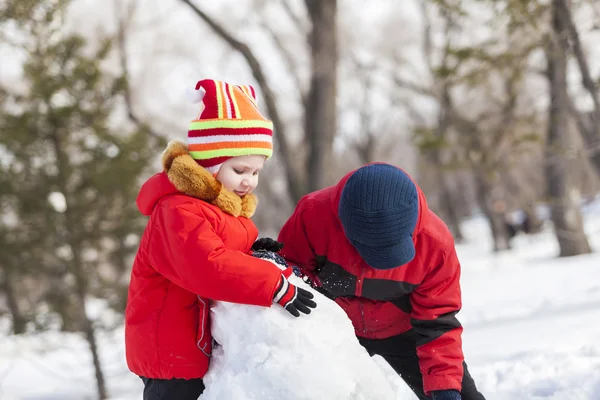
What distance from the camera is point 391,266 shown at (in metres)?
2.24

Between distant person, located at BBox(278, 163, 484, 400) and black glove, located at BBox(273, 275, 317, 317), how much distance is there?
0.41 meters

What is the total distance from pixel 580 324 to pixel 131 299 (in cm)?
414

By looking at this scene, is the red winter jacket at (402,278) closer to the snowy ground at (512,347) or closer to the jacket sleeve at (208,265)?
the jacket sleeve at (208,265)

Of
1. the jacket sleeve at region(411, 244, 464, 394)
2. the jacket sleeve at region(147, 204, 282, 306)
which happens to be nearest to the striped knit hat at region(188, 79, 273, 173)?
the jacket sleeve at region(147, 204, 282, 306)

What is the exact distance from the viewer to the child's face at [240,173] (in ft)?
6.95

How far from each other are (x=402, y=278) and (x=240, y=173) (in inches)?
36.5

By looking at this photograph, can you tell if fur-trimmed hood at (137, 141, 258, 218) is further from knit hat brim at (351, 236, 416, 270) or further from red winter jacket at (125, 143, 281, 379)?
knit hat brim at (351, 236, 416, 270)

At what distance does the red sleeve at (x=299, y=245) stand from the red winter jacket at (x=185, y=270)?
0.42 m

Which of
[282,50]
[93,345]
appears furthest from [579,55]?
[282,50]

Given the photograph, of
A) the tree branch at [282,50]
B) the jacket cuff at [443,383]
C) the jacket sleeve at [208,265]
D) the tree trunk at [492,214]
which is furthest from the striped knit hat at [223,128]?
the tree trunk at [492,214]

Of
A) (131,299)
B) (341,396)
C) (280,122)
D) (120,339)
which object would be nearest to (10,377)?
(120,339)

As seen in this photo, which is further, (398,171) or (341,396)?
(398,171)

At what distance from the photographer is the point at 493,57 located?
9.50m

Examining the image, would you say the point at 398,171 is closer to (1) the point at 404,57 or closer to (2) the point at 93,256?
(2) the point at 93,256
